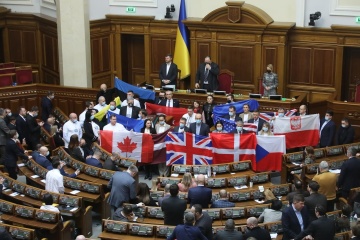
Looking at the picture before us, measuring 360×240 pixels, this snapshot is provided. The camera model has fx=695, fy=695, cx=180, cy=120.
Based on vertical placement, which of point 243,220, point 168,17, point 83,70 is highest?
point 168,17

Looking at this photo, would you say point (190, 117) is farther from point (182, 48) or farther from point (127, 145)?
point (182, 48)

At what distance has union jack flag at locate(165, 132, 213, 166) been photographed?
55.3ft

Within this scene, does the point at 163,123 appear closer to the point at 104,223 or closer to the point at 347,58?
the point at 104,223

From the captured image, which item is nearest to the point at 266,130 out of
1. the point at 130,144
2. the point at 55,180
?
the point at 130,144

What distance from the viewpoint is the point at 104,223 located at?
501 inches

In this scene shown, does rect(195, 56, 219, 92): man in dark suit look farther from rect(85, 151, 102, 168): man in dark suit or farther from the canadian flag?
rect(85, 151, 102, 168): man in dark suit

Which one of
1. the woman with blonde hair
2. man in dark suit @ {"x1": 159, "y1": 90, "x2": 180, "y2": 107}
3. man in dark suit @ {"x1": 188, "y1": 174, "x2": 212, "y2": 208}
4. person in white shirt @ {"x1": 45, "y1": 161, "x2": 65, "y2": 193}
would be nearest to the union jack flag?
man in dark suit @ {"x1": 159, "y1": 90, "x2": 180, "y2": 107}

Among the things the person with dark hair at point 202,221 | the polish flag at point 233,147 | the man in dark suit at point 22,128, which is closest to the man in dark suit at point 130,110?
the man in dark suit at point 22,128

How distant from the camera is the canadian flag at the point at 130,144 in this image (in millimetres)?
17312

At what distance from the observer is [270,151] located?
1686 cm

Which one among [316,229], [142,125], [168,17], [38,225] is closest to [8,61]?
[168,17]

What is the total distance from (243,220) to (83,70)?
11.3 meters

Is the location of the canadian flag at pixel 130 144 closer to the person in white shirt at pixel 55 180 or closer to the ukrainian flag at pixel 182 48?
the person in white shirt at pixel 55 180

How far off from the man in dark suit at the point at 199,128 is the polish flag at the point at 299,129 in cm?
180
